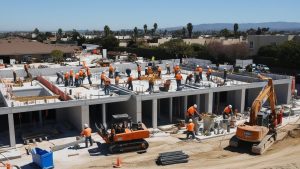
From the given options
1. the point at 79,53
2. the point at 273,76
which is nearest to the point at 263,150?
the point at 273,76

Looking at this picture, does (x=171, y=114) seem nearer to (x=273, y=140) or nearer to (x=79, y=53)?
(x=273, y=140)

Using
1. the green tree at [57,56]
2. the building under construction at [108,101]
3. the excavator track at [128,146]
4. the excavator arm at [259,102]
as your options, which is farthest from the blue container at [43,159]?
the green tree at [57,56]

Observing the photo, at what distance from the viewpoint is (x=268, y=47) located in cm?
5262

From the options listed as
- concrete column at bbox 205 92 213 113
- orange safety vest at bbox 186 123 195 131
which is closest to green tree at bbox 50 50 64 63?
concrete column at bbox 205 92 213 113

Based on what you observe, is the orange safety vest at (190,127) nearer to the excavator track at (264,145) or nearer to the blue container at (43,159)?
the excavator track at (264,145)

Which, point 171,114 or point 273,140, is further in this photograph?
point 171,114

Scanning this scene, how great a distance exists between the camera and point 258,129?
63.4ft

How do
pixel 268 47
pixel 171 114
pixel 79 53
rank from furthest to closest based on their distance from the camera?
pixel 79 53, pixel 268 47, pixel 171 114

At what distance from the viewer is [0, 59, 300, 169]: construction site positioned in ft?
61.1

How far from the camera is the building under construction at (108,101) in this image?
22.4 m

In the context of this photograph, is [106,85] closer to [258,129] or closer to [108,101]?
[108,101]

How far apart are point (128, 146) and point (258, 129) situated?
7085mm

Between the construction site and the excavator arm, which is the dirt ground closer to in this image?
the construction site

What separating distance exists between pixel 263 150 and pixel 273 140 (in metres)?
2.05
